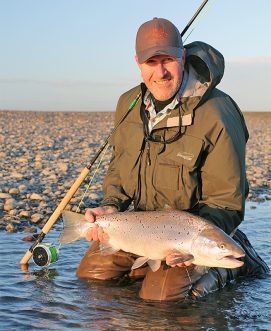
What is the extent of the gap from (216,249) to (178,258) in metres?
0.29

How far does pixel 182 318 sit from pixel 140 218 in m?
0.83

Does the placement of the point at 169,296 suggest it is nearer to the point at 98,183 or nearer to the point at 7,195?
the point at 7,195

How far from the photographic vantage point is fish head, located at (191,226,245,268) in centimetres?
471

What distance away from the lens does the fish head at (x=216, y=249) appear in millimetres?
4711

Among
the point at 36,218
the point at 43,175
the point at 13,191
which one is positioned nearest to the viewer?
the point at 36,218

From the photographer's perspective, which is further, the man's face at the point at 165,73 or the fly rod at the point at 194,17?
the fly rod at the point at 194,17

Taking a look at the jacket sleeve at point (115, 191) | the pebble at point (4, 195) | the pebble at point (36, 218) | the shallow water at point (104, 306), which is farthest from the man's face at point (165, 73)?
the pebble at point (4, 195)

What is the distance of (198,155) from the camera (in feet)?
17.2

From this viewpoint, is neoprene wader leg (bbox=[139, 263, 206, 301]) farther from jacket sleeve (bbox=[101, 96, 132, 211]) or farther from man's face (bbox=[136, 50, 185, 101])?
man's face (bbox=[136, 50, 185, 101])

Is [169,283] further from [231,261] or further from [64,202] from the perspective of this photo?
[64,202]

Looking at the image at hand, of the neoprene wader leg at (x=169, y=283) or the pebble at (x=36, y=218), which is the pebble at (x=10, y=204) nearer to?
the pebble at (x=36, y=218)

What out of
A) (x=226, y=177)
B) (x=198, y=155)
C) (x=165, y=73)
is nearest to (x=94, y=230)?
(x=198, y=155)

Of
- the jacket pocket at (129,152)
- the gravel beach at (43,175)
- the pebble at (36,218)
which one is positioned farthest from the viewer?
the gravel beach at (43,175)

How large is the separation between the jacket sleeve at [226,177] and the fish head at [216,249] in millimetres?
360
